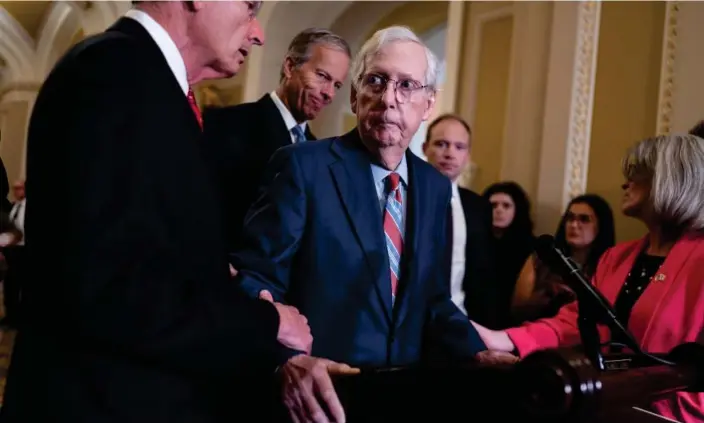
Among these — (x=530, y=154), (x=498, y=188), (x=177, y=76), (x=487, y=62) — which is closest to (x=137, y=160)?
(x=177, y=76)

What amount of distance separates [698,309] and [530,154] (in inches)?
95.7

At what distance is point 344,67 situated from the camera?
2029mm

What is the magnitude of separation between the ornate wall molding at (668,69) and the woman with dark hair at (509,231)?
0.73 metres

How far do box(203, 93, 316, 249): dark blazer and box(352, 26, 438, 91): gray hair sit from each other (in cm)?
47

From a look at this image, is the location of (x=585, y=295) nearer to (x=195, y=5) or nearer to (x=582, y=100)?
(x=195, y=5)

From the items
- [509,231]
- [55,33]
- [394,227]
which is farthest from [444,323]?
[509,231]

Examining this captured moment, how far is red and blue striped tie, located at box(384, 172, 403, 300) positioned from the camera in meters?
1.29

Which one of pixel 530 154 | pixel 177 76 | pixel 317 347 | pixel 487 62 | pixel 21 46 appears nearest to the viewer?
pixel 177 76

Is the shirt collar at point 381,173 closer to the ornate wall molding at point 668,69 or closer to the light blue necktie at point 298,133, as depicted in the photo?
the light blue necktie at point 298,133

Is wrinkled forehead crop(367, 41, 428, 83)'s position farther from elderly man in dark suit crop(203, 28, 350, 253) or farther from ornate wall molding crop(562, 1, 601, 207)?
ornate wall molding crop(562, 1, 601, 207)

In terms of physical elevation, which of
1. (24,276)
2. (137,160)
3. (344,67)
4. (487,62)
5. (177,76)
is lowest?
(24,276)

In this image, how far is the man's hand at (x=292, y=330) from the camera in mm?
941

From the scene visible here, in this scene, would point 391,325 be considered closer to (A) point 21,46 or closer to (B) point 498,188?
(A) point 21,46

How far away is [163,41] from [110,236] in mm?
291
